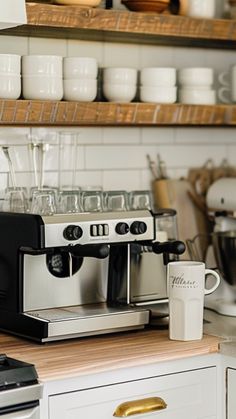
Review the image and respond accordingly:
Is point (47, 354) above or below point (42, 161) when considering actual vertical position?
below

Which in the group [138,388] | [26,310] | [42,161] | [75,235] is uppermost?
[42,161]

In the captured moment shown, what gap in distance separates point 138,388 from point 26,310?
1.39ft

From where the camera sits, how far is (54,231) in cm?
285

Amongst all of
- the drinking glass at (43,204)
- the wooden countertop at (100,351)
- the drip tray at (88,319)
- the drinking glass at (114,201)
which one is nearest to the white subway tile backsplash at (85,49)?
the drinking glass at (114,201)

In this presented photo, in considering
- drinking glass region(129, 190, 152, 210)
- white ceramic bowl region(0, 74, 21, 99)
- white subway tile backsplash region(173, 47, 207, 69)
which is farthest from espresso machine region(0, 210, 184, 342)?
white subway tile backsplash region(173, 47, 207, 69)

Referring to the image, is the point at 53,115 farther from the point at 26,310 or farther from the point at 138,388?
the point at 138,388

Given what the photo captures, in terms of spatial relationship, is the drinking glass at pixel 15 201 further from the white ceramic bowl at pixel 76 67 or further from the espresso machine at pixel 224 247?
the espresso machine at pixel 224 247

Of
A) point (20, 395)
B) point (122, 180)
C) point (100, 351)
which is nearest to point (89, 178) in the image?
point (122, 180)

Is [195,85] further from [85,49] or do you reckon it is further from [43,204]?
[43,204]

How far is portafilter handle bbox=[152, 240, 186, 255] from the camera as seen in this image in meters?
2.96

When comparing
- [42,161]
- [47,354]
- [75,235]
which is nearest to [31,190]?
[42,161]

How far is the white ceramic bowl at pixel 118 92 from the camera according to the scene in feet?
11.0

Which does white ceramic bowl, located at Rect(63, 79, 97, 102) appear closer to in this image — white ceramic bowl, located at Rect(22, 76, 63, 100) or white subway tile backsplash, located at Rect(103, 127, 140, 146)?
white ceramic bowl, located at Rect(22, 76, 63, 100)

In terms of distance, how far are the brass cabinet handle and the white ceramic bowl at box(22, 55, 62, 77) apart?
1.09 meters
